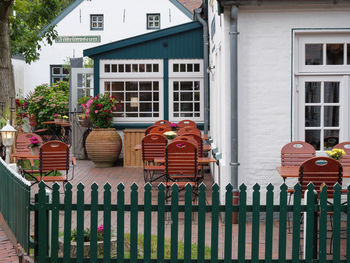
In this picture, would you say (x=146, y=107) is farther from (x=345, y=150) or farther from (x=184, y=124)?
(x=345, y=150)

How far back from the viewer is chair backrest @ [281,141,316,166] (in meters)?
8.33

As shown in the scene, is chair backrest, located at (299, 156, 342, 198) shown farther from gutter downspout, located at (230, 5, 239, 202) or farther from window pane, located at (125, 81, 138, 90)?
window pane, located at (125, 81, 138, 90)

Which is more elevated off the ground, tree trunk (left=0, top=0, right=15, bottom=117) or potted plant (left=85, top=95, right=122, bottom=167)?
tree trunk (left=0, top=0, right=15, bottom=117)

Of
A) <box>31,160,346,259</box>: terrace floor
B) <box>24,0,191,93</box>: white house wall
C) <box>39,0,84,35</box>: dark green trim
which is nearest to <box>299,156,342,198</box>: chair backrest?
<box>31,160,346,259</box>: terrace floor

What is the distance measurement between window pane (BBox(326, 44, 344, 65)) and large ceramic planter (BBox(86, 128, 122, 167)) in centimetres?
734

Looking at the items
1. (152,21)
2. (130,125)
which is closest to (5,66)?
(130,125)

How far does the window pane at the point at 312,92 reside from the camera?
8750mm

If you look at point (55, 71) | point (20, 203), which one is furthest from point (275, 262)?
point (55, 71)

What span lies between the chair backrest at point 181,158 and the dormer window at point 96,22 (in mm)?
21186

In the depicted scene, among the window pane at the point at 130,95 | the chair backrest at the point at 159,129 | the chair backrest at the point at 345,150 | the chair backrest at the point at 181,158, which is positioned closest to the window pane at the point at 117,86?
the window pane at the point at 130,95

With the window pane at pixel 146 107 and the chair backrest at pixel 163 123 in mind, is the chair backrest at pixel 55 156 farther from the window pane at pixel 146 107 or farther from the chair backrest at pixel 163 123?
the window pane at pixel 146 107

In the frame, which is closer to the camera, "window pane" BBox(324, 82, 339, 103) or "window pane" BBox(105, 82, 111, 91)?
"window pane" BBox(324, 82, 339, 103)

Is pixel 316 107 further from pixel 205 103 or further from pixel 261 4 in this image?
pixel 205 103

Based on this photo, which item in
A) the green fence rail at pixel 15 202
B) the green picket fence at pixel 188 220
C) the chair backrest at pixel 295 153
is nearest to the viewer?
the green picket fence at pixel 188 220
